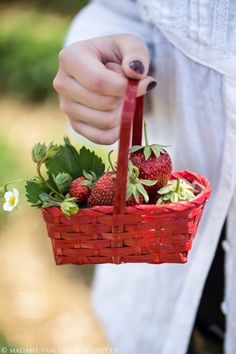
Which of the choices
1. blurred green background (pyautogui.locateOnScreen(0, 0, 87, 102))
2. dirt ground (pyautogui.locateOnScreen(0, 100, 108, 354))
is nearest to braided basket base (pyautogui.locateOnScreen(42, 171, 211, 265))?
dirt ground (pyautogui.locateOnScreen(0, 100, 108, 354))

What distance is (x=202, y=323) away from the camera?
121 cm

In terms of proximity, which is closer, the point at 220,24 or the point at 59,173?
the point at 59,173

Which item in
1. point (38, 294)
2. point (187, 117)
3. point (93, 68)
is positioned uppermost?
point (93, 68)

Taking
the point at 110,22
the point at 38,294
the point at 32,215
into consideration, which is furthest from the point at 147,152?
the point at 32,215

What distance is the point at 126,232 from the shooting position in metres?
0.56

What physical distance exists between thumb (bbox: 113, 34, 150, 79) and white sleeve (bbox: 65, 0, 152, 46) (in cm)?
14

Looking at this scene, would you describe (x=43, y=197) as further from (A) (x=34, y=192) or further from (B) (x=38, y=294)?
(B) (x=38, y=294)

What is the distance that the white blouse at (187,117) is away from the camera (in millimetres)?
755

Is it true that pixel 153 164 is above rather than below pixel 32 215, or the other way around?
above

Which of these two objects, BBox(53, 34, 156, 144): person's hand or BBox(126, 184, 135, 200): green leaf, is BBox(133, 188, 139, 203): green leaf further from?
BBox(53, 34, 156, 144): person's hand

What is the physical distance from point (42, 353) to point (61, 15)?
1.37 meters

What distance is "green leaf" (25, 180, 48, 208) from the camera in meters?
0.56

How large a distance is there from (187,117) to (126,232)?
295 mm

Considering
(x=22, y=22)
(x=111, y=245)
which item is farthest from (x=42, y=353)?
(x=22, y=22)
